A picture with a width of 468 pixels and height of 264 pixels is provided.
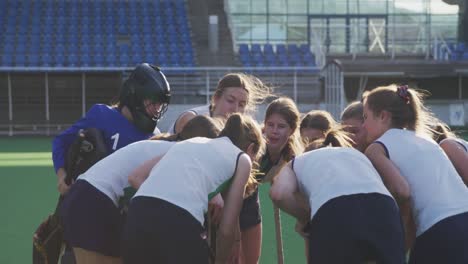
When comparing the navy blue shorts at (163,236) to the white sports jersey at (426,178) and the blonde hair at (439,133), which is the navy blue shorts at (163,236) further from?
the blonde hair at (439,133)

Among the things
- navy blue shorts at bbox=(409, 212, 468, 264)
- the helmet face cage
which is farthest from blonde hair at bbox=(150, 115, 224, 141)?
navy blue shorts at bbox=(409, 212, 468, 264)

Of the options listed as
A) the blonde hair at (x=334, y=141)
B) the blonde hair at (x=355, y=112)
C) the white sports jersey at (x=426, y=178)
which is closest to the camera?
the white sports jersey at (x=426, y=178)

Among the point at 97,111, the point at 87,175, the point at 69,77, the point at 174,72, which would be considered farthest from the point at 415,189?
the point at 69,77

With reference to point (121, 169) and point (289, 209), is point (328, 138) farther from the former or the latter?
point (121, 169)

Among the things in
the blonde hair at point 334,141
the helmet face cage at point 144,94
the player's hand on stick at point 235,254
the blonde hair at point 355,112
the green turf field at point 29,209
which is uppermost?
the helmet face cage at point 144,94

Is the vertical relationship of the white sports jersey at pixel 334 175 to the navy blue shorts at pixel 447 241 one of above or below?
above

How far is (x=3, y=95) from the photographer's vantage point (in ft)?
100

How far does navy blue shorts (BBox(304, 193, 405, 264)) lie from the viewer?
403 centimetres

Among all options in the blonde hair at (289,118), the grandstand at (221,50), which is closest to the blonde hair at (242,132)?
the blonde hair at (289,118)

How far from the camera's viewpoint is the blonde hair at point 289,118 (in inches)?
228

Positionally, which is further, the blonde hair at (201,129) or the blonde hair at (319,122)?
the blonde hair at (319,122)

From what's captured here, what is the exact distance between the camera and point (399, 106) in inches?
184

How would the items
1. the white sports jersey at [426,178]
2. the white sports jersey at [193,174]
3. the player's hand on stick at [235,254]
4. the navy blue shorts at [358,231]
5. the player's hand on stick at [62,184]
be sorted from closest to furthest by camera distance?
the navy blue shorts at [358,231], the white sports jersey at [193,174], the white sports jersey at [426,178], the player's hand on stick at [235,254], the player's hand on stick at [62,184]

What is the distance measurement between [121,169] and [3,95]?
88.9 ft
